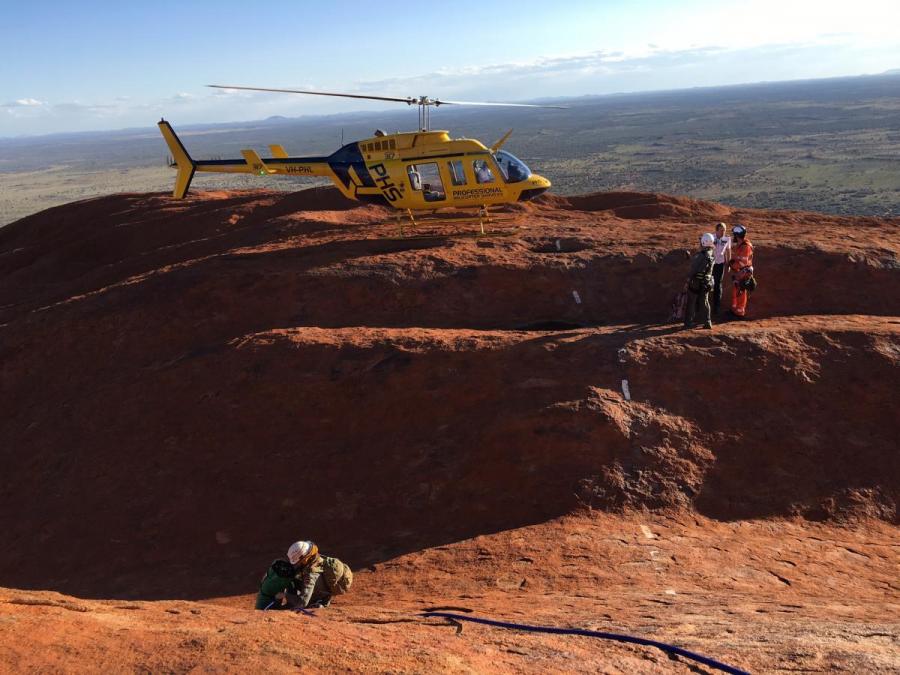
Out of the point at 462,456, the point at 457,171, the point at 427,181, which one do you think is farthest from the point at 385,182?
the point at 462,456

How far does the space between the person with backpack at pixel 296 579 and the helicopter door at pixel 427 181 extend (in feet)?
38.2

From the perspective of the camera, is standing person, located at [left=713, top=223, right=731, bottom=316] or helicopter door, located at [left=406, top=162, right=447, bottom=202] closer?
standing person, located at [left=713, top=223, right=731, bottom=316]

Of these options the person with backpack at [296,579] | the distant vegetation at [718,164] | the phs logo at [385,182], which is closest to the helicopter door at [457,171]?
the phs logo at [385,182]

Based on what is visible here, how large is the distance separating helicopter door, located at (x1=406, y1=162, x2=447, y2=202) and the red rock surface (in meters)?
1.45

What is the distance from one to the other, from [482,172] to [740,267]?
7128mm

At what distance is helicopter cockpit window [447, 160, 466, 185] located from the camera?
1662 cm

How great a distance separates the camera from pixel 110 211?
28047 millimetres

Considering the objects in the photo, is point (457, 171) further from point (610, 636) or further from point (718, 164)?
point (718, 164)

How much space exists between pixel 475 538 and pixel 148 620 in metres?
3.92

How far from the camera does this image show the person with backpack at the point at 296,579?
6.91 meters

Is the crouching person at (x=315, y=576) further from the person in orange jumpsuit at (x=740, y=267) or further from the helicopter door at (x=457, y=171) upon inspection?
the helicopter door at (x=457, y=171)

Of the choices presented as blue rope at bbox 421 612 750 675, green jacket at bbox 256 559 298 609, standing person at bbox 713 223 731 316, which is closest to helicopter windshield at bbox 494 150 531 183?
standing person at bbox 713 223 731 316

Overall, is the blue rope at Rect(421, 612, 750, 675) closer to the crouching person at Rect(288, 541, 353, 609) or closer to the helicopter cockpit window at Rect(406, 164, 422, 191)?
the crouching person at Rect(288, 541, 353, 609)

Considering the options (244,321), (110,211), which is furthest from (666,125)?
(244,321)
